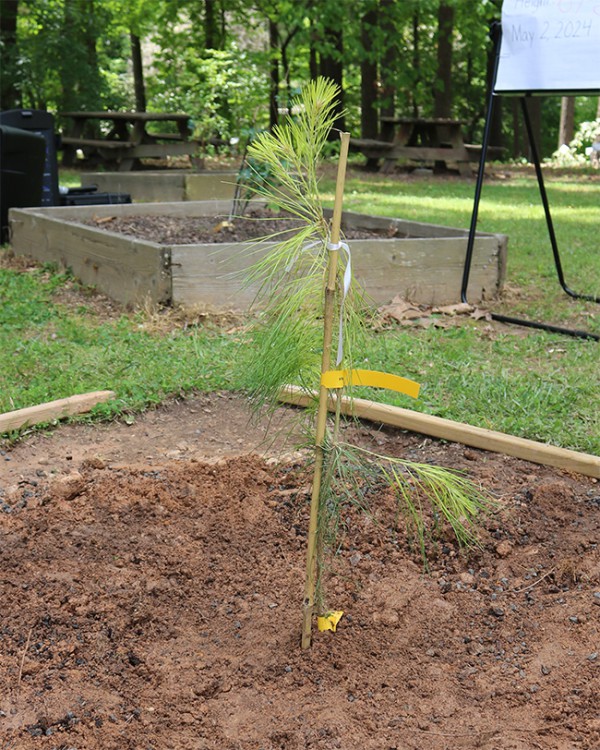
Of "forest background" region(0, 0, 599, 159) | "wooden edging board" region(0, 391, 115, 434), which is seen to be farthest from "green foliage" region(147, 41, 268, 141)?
"wooden edging board" region(0, 391, 115, 434)

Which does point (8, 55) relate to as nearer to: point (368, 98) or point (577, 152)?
point (368, 98)

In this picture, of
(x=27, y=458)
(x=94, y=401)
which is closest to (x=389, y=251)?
(x=94, y=401)

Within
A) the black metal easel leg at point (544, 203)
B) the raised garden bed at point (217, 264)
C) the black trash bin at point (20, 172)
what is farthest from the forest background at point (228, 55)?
the black metal easel leg at point (544, 203)

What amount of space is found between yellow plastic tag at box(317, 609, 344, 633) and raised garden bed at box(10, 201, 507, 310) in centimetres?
297

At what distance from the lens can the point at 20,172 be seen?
26.1 ft

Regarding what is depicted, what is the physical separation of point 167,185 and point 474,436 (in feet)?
30.5

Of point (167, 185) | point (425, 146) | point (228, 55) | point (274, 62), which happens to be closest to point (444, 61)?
point (425, 146)

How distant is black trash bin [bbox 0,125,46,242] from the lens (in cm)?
772

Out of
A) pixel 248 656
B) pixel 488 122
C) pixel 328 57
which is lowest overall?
pixel 248 656

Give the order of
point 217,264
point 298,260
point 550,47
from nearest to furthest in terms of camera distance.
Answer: point 298,260 < point 550,47 < point 217,264

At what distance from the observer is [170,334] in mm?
5160

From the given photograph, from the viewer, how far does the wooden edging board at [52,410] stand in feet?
12.2

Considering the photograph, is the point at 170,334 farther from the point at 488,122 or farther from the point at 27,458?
the point at 488,122

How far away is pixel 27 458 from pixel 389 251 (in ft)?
10.4
